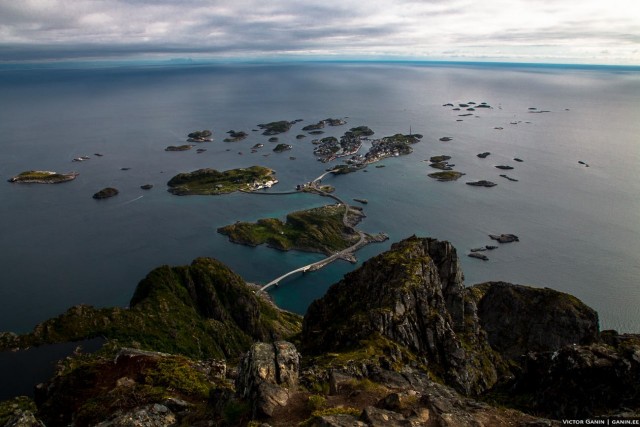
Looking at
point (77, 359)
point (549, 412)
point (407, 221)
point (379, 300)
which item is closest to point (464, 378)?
point (379, 300)

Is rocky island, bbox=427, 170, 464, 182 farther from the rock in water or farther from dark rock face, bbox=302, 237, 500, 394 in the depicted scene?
dark rock face, bbox=302, 237, 500, 394

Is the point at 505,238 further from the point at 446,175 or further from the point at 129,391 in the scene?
the point at 129,391

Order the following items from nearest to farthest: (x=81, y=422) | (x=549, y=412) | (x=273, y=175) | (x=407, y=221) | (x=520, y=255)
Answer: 1. (x=549, y=412)
2. (x=81, y=422)
3. (x=520, y=255)
4. (x=407, y=221)
5. (x=273, y=175)

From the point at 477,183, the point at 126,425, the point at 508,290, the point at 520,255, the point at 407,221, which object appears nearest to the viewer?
the point at 126,425

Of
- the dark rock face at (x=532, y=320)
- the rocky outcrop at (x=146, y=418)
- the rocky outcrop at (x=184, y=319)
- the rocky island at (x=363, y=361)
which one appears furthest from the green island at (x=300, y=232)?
the rocky outcrop at (x=146, y=418)

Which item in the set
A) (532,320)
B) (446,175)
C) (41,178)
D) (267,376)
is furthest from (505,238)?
(41,178)

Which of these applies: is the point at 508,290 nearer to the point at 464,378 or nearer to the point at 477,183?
the point at 464,378

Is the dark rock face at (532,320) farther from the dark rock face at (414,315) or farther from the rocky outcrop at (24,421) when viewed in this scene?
the rocky outcrop at (24,421)
